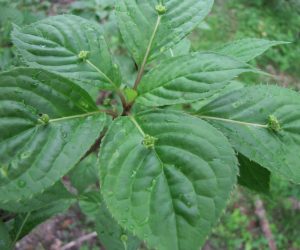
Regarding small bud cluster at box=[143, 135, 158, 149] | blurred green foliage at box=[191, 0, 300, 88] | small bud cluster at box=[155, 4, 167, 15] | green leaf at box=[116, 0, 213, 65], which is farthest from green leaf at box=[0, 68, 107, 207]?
blurred green foliage at box=[191, 0, 300, 88]

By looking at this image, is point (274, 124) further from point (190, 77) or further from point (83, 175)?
point (83, 175)

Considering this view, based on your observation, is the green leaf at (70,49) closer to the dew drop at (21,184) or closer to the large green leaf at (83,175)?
the dew drop at (21,184)

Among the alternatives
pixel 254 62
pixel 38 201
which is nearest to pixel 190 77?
pixel 38 201

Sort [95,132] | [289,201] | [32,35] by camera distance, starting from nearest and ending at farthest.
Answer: [95,132] < [32,35] < [289,201]

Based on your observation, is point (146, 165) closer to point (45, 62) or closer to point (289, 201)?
point (45, 62)

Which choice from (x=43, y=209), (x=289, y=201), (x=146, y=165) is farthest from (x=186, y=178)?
(x=289, y=201)

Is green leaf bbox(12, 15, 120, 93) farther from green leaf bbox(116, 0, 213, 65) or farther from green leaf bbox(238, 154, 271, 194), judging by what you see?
green leaf bbox(238, 154, 271, 194)
